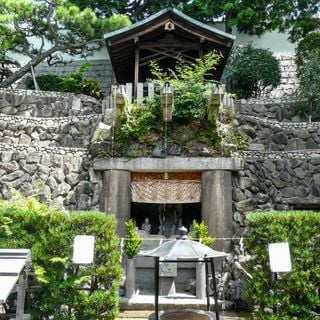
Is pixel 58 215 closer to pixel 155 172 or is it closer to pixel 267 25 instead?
pixel 155 172

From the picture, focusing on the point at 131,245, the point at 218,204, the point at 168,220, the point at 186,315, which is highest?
the point at 218,204

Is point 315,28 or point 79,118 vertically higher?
point 315,28

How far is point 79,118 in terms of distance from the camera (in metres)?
14.8

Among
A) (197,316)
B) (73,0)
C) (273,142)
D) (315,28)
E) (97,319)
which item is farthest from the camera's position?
(73,0)

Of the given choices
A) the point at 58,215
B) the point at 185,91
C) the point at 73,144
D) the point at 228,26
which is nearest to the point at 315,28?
the point at 228,26

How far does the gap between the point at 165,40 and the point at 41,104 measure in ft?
20.4

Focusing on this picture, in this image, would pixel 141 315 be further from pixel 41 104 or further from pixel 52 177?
pixel 41 104

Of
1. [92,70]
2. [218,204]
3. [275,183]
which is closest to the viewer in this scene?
[218,204]

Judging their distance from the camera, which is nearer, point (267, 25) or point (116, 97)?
point (116, 97)

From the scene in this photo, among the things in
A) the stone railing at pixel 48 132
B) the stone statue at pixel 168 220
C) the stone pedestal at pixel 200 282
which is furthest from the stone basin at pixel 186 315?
the stone railing at pixel 48 132

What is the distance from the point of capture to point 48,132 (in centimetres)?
1434

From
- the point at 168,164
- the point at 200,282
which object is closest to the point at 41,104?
the point at 168,164

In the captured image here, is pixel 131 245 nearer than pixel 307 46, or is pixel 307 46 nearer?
pixel 131 245

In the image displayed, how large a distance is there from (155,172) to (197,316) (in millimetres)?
5476
